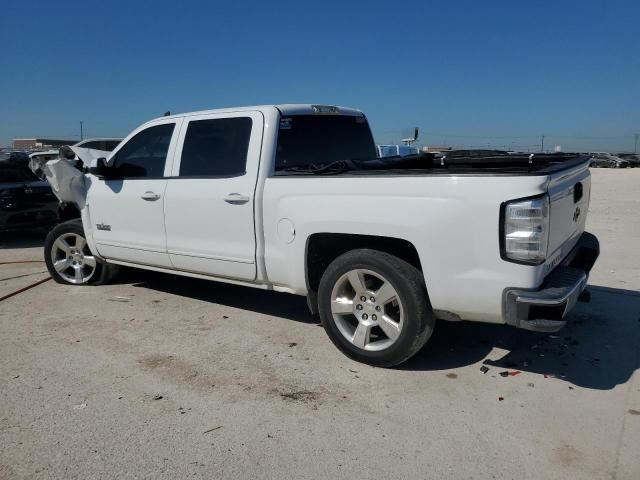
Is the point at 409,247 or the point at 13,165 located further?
the point at 13,165

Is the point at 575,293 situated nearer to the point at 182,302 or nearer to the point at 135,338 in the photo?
the point at 135,338

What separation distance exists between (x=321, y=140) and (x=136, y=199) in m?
1.89

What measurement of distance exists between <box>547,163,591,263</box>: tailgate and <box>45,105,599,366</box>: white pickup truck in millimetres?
20

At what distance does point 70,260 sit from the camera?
635cm

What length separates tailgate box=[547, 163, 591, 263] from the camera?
327cm

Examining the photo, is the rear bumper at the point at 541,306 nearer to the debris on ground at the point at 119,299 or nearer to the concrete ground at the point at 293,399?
the concrete ground at the point at 293,399

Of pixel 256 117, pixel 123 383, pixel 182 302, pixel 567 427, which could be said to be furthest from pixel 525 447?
pixel 182 302

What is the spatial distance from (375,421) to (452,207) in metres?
1.37

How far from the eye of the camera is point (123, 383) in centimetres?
371

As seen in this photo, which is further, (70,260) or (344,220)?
(70,260)

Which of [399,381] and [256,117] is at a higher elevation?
[256,117]

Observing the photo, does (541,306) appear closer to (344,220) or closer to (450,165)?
(344,220)

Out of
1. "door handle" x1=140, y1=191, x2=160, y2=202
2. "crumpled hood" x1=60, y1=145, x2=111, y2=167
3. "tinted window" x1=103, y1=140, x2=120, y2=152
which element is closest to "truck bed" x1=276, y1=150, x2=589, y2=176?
"door handle" x1=140, y1=191, x2=160, y2=202

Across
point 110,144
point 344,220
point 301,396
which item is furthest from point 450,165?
point 110,144
